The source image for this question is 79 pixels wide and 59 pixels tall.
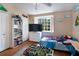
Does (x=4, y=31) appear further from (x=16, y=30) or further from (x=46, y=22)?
(x=46, y=22)

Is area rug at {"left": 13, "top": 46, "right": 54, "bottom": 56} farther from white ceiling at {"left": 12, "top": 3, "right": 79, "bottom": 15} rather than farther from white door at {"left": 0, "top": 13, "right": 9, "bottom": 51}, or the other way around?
white ceiling at {"left": 12, "top": 3, "right": 79, "bottom": 15}

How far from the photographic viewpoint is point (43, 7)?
1684 mm

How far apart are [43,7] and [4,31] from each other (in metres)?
0.73

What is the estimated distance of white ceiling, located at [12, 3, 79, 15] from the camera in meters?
1.63

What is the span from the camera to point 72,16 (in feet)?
5.42

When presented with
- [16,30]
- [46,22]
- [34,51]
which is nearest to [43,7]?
[46,22]

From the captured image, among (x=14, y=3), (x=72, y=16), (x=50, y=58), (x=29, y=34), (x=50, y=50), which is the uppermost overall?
(x=14, y=3)

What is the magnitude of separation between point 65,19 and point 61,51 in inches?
20.5

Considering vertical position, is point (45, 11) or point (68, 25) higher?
point (45, 11)

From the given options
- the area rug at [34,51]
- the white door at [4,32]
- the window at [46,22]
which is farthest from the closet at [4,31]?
the window at [46,22]

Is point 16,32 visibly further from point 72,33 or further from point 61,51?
point 72,33

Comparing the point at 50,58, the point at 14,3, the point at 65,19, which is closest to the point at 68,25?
the point at 65,19

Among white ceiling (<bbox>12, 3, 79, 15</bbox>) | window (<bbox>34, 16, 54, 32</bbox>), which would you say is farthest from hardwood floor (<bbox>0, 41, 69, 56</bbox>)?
white ceiling (<bbox>12, 3, 79, 15</bbox>)

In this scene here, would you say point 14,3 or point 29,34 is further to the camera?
point 29,34
